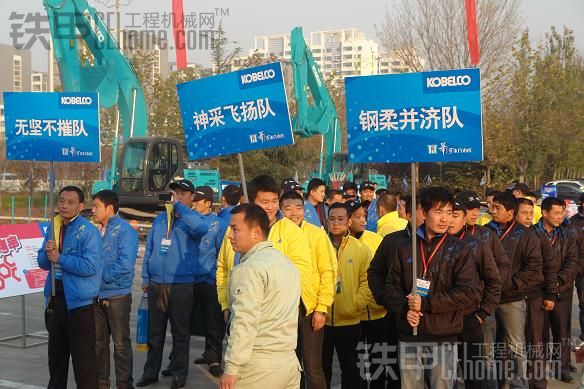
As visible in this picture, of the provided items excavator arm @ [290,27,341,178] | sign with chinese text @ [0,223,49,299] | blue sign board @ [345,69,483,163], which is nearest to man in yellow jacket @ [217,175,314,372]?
blue sign board @ [345,69,483,163]

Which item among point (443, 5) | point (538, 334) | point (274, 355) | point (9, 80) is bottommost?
point (538, 334)

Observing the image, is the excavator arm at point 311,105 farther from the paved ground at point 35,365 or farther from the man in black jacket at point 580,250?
the man in black jacket at point 580,250

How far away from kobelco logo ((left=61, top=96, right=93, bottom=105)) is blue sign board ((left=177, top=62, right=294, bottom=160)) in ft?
3.31

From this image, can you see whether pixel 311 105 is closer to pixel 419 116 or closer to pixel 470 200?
pixel 470 200

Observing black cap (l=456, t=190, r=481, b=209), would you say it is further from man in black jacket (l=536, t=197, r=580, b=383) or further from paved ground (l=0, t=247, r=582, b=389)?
paved ground (l=0, t=247, r=582, b=389)

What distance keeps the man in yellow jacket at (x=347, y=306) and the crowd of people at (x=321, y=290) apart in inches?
0.4

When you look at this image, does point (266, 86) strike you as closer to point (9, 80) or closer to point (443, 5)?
point (443, 5)

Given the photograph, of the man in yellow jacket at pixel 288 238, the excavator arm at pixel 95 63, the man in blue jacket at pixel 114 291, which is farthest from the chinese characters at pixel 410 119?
the excavator arm at pixel 95 63

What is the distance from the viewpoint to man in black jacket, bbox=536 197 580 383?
306 inches

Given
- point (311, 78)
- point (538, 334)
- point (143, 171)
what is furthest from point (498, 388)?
point (311, 78)

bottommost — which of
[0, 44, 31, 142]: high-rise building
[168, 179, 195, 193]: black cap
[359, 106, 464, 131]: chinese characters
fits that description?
[168, 179, 195, 193]: black cap

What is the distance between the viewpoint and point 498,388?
710 cm

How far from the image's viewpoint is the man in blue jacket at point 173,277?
24.2 feet

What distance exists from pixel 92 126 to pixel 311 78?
20.6m
